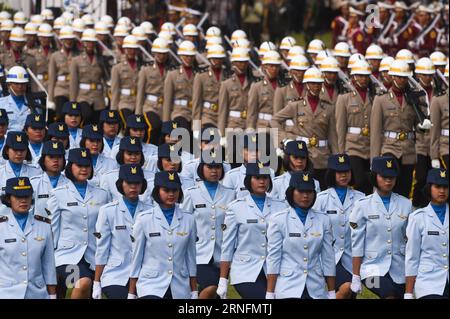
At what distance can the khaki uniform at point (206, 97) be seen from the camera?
25.2 meters

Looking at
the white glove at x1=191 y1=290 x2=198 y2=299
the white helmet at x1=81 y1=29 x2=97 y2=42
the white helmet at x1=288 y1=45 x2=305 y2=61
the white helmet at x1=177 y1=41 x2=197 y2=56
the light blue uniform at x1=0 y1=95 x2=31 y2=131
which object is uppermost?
the white glove at x1=191 y1=290 x2=198 y2=299

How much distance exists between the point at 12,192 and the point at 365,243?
380 cm

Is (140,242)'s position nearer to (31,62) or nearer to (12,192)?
(12,192)

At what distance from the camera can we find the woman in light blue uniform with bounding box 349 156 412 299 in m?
17.6

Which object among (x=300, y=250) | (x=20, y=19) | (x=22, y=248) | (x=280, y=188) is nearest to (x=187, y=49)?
(x=20, y=19)

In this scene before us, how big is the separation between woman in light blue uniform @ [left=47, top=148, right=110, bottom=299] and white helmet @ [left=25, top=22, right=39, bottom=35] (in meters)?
11.8

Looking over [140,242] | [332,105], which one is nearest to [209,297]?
[140,242]

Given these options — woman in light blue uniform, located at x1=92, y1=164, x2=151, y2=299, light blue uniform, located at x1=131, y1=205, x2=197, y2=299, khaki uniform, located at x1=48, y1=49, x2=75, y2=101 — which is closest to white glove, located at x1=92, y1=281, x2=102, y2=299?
woman in light blue uniform, located at x1=92, y1=164, x2=151, y2=299

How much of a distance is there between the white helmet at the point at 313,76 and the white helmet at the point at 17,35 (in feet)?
26.0

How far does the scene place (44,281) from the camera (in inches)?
651

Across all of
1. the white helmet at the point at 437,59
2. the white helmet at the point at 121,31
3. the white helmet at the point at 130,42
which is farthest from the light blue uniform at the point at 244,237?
the white helmet at the point at 121,31

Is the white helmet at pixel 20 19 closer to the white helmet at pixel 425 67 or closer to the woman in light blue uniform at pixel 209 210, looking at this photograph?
the white helmet at pixel 425 67

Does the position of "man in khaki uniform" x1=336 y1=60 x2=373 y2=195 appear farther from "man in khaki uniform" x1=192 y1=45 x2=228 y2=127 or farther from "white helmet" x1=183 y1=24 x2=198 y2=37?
"white helmet" x1=183 y1=24 x2=198 y2=37

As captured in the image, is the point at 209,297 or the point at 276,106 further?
the point at 276,106
